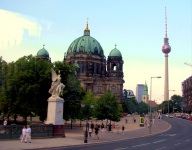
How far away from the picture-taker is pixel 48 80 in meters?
47.8

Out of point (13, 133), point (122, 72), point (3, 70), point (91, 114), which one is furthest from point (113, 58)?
point (13, 133)

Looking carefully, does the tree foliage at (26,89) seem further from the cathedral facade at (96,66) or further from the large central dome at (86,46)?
the large central dome at (86,46)

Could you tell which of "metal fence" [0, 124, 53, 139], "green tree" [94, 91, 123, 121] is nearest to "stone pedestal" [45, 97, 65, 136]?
"metal fence" [0, 124, 53, 139]

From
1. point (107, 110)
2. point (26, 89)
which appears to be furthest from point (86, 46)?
point (26, 89)

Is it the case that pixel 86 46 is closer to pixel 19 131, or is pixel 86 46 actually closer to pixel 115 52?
pixel 115 52

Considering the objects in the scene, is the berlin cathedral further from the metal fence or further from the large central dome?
the metal fence

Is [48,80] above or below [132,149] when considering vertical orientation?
above

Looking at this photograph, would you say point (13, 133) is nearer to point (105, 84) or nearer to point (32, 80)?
point (32, 80)

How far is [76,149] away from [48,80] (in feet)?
77.0

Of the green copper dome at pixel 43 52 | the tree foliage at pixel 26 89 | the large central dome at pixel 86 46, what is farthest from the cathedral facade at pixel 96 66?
the tree foliage at pixel 26 89

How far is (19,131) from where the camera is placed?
31.6m

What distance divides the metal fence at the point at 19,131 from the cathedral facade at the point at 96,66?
104 meters

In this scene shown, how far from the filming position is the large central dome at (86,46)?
145 m

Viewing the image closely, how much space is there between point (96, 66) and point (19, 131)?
113687 mm
